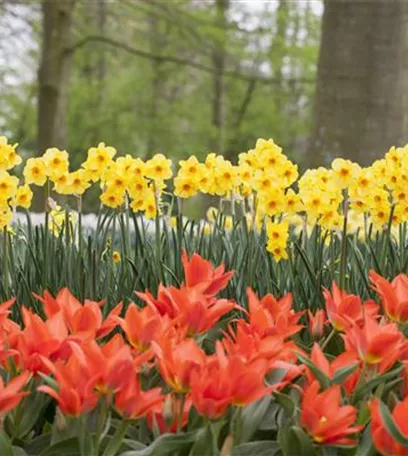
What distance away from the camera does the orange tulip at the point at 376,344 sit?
1.53m

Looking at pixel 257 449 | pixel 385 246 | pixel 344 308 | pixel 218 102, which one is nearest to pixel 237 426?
pixel 257 449

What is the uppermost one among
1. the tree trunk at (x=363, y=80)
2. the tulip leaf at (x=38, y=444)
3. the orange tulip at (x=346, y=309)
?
the tree trunk at (x=363, y=80)

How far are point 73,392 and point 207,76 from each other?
21859mm

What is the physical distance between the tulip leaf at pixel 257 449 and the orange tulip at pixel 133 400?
158mm

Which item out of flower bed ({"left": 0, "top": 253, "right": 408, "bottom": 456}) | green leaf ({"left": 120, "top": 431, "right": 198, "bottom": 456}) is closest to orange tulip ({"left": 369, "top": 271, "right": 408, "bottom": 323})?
flower bed ({"left": 0, "top": 253, "right": 408, "bottom": 456})

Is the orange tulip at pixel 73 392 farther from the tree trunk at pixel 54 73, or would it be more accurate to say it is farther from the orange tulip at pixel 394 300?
the tree trunk at pixel 54 73

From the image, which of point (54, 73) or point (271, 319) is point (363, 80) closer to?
point (271, 319)

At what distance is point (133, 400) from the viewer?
1.39 metres

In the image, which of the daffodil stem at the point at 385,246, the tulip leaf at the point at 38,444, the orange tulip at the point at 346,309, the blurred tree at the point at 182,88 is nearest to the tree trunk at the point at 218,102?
the blurred tree at the point at 182,88

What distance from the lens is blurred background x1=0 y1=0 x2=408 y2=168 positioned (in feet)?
21.8

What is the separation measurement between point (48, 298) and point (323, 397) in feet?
2.12

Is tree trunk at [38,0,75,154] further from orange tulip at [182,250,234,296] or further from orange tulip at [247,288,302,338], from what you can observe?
orange tulip at [247,288,302,338]

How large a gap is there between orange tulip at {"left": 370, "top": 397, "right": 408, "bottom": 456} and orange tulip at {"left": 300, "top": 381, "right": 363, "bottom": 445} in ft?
0.19

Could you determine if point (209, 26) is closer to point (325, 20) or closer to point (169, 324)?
point (325, 20)
